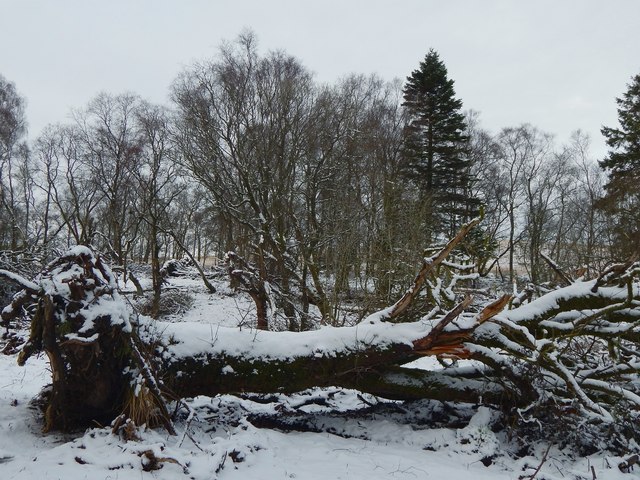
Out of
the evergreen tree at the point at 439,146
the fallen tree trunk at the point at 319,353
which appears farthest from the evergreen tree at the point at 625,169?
the fallen tree trunk at the point at 319,353

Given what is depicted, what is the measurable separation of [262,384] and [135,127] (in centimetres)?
2439

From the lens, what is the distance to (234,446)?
418 cm

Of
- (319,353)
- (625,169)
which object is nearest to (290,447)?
(319,353)

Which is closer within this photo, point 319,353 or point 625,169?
point 319,353

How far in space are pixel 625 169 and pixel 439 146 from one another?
8.38 m

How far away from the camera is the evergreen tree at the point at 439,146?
22.8 meters

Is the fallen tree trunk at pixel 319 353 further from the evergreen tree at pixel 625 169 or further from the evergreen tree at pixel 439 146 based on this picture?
the evergreen tree at pixel 439 146

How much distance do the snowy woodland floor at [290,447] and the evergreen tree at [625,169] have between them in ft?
42.6

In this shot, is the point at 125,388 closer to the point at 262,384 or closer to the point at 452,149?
the point at 262,384

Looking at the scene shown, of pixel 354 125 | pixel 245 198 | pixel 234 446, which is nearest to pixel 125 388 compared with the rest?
pixel 234 446

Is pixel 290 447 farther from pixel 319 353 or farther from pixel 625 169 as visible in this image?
pixel 625 169

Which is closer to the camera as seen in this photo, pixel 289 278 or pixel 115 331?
pixel 115 331

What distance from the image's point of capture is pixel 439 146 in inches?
909

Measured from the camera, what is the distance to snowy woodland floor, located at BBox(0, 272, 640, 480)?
144 inches
